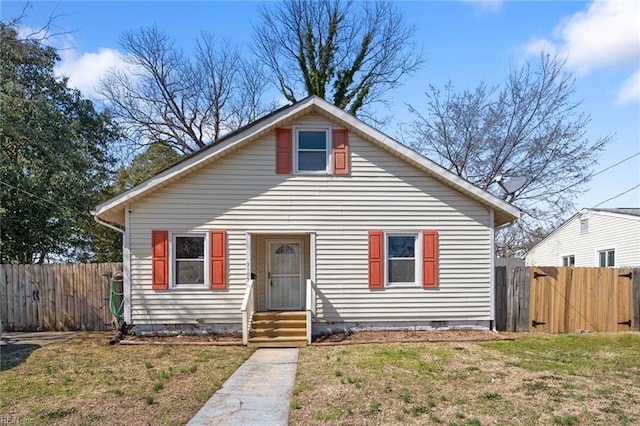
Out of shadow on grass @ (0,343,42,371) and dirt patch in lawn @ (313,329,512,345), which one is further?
dirt patch in lawn @ (313,329,512,345)

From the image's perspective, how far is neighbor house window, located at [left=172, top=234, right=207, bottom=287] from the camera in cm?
1092

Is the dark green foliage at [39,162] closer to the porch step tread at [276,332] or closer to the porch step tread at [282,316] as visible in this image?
the porch step tread at [282,316]

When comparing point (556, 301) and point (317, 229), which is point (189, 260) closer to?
point (317, 229)

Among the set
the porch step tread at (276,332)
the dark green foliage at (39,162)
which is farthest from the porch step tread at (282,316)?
the dark green foliage at (39,162)

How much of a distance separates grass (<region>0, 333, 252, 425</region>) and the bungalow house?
5.01 ft

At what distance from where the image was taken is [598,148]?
21.1 m

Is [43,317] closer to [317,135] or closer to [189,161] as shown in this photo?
[189,161]

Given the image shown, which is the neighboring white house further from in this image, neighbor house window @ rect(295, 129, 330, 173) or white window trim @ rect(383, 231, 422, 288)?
neighbor house window @ rect(295, 129, 330, 173)

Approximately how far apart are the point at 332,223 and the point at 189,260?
3.45 meters

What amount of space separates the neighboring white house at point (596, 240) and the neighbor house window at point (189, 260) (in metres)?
14.7

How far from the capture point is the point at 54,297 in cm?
1238

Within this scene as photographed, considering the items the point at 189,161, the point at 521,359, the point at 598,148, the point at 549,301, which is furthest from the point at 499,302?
the point at 598,148

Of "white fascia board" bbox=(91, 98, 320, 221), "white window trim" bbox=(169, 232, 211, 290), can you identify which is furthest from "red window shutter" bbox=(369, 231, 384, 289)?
"white window trim" bbox=(169, 232, 211, 290)

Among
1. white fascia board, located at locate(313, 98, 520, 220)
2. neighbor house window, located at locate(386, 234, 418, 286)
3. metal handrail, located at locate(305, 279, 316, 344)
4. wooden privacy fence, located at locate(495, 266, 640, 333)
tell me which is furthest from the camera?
wooden privacy fence, located at locate(495, 266, 640, 333)
